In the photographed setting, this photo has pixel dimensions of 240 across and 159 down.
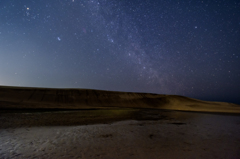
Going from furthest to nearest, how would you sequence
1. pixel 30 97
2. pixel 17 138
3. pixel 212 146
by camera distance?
pixel 30 97
pixel 17 138
pixel 212 146

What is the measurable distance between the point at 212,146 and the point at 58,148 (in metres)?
6.34

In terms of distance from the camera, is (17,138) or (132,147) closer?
(132,147)

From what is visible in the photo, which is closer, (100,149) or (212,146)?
(100,149)

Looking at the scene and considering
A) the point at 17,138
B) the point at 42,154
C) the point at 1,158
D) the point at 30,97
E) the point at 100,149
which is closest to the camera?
the point at 1,158

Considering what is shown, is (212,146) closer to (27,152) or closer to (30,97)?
(27,152)

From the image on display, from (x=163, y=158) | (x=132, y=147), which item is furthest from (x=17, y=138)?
(x=163, y=158)

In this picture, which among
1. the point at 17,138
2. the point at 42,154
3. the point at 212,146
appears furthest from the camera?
the point at 17,138

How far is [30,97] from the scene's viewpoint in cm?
2883

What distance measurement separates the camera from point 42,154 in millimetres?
4441

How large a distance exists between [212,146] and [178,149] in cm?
166

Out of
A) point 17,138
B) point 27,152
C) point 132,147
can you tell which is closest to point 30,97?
point 17,138

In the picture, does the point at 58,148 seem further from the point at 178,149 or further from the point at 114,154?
the point at 178,149

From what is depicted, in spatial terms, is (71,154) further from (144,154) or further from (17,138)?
(17,138)

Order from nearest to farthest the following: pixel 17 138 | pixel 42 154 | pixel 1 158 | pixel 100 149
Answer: pixel 1 158
pixel 42 154
pixel 100 149
pixel 17 138
